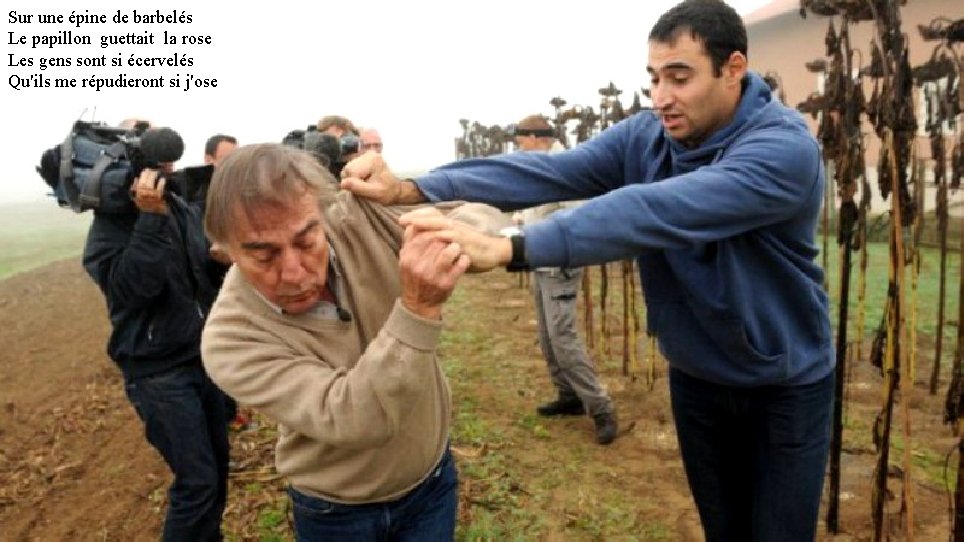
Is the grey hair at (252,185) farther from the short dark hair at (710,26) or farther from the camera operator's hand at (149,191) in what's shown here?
the camera operator's hand at (149,191)

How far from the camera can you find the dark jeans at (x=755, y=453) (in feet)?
7.03

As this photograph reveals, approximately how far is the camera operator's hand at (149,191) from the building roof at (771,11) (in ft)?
58.7

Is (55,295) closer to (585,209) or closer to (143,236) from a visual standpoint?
(143,236)

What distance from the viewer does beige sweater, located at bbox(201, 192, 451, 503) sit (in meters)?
1.48

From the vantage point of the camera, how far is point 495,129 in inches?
632

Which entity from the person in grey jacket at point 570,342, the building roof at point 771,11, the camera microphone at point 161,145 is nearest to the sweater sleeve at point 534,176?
the camera microphone at point 161,145

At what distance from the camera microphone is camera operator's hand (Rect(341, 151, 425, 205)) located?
138 cm

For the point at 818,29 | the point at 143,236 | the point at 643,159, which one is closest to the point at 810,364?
the point at 643,159

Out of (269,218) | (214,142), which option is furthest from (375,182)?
(214,142)

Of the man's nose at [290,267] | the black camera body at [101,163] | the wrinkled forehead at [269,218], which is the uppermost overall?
the black camera body at [101,163]

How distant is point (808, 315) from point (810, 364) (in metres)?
0.15

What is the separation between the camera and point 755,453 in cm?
226

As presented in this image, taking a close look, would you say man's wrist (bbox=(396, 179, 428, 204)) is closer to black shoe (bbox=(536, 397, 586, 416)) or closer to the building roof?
black shoe (bbox=(536, 397, 586, 416))

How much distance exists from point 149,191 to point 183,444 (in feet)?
3.58
